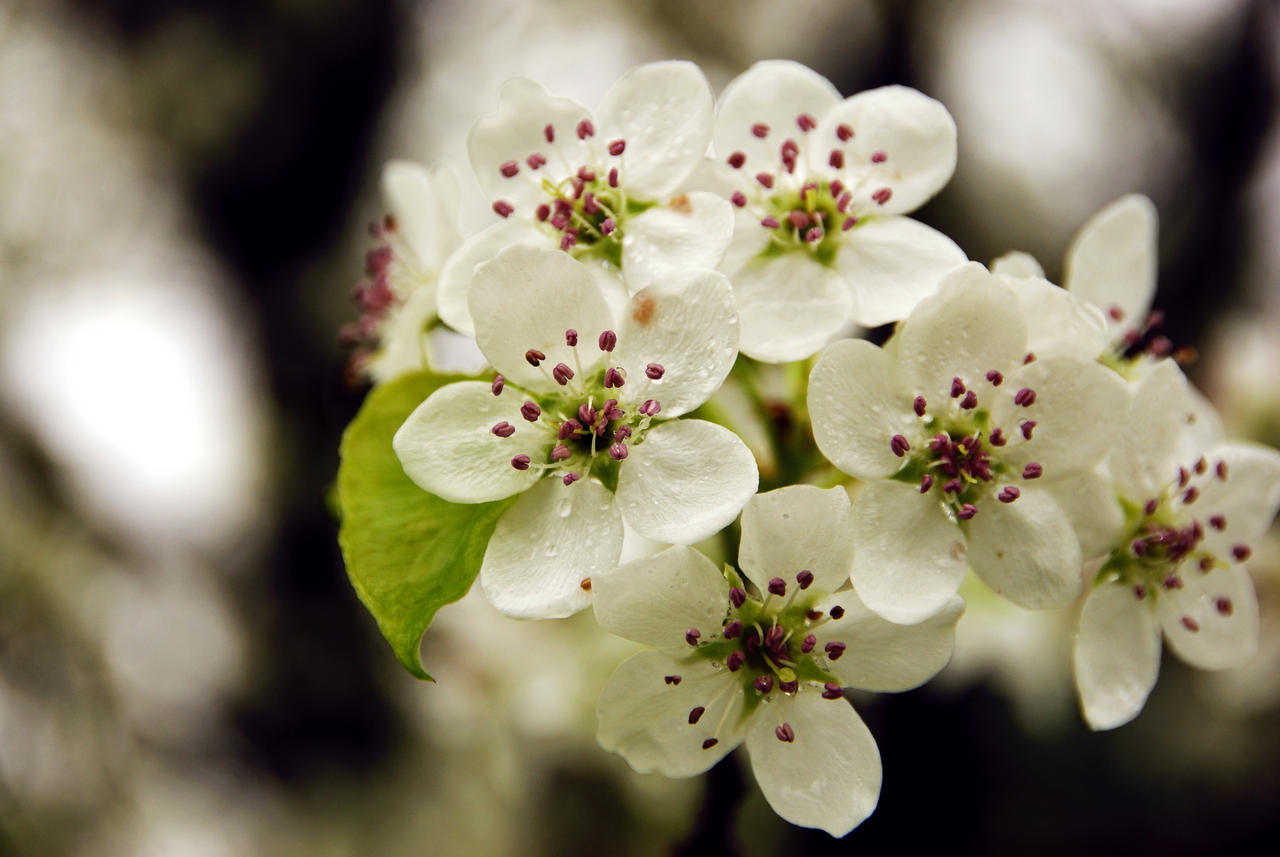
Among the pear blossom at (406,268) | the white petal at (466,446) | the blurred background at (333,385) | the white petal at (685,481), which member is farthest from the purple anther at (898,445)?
the blurred background at (333,385)

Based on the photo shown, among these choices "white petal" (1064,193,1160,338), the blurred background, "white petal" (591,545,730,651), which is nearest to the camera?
"white petal" (591,545,730,651)

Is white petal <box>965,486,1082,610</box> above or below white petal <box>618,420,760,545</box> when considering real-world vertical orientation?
below

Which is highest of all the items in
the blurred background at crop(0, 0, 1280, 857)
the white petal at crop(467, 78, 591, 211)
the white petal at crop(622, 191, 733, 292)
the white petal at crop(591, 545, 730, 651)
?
the white petal at crop(467, 78, 591, 211)

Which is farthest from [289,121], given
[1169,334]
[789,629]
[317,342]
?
[1169,334]

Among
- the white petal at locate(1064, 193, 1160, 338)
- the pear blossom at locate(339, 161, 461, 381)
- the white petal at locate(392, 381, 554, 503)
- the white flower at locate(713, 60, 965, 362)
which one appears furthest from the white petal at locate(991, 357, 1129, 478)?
the pear blossom at locate(339, 161, 461, 381)

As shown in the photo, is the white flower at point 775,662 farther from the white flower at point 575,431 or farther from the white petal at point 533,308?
the white petal at point 533,308

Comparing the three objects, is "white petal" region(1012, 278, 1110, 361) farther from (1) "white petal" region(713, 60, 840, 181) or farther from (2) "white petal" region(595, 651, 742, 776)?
(2) "white petal" region(595, 651, 742, 776)

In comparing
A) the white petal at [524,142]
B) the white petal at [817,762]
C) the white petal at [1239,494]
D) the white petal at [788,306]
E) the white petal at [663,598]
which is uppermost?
the white petal at [524,142]
